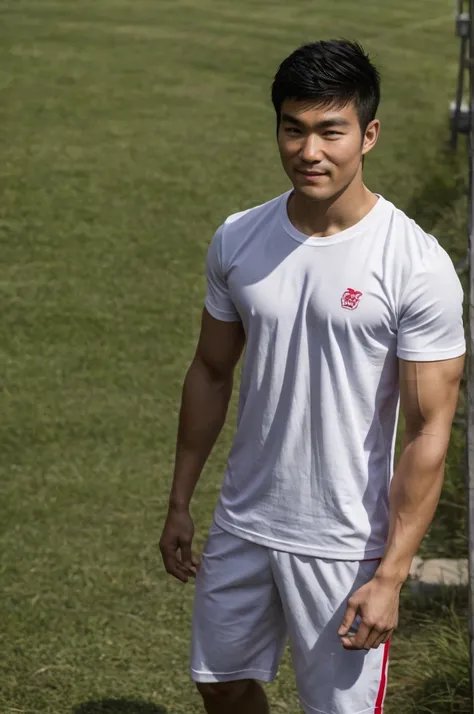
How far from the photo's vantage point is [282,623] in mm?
3439

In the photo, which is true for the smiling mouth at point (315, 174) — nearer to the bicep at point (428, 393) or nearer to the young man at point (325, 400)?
the young man at point (325, 400)

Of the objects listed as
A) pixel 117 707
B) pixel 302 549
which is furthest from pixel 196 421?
pixel 117 707

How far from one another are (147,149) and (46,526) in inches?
207

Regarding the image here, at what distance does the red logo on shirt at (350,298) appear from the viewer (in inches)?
118

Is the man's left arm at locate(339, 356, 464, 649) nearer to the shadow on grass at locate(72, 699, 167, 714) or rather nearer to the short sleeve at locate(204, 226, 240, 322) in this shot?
the short sleeve at locate(204, 226, 240, 322)

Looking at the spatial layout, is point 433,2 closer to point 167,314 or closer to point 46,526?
point 167,314

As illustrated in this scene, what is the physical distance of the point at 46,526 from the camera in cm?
617

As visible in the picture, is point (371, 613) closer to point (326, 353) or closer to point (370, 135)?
point (326, 353)

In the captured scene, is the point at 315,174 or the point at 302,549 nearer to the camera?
the point at 315,174

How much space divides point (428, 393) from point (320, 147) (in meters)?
0.60

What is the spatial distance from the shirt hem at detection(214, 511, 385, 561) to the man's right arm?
250 millimetres

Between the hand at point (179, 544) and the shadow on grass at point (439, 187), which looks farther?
the shadow on grass at point (439, 187)

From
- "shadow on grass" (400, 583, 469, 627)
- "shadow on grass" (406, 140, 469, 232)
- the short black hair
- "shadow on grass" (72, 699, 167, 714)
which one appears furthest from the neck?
"shadow on grass" (406, 140, 469, 232)

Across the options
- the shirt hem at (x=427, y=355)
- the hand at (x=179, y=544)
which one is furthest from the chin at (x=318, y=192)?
the hand at (x=179, y=544)
